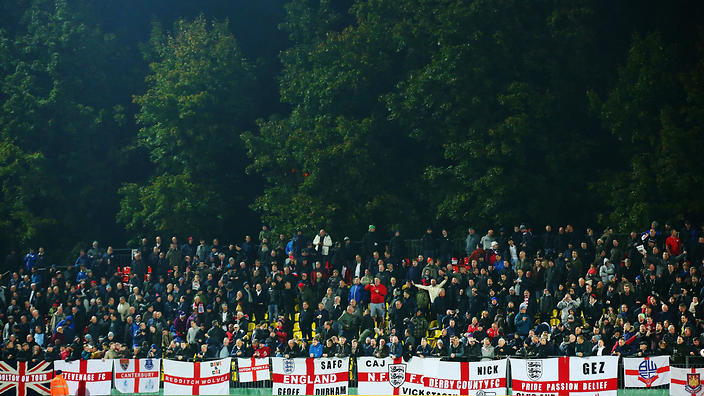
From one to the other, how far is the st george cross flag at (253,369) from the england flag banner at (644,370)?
32.1ft

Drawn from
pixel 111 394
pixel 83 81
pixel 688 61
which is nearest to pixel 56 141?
pixel 83 81

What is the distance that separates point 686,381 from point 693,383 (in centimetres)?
17

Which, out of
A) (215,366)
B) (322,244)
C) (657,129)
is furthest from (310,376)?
(657,129)

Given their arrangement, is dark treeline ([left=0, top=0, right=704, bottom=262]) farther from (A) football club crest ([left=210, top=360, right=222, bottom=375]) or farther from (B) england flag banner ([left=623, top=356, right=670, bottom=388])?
(A) football club crest ([left=210, top=360, right=222, bottom=375])

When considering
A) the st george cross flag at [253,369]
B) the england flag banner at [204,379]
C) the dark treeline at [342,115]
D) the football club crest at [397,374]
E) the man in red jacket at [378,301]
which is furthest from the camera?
the dark treeline at [342,115]

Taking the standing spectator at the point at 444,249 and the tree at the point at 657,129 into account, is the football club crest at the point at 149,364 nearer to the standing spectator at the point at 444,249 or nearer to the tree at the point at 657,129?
the standing spectator at the point at 444,249

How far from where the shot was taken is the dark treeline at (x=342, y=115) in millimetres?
46312

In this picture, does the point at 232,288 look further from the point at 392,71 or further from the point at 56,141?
the point at 56,141

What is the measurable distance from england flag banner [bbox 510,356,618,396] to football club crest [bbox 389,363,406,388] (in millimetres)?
2985

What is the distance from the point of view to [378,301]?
36688 mm

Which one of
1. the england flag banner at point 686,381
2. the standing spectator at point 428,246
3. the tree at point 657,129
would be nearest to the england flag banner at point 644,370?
the england flag banner at point 686,381

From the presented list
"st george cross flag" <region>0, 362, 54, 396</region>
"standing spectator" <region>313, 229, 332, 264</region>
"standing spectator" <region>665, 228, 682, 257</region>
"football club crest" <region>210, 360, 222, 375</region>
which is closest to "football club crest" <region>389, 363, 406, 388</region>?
"football club crest" <region>210, 360, 222, 375</region>

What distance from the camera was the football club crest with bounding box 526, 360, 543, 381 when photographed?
95.4 feet

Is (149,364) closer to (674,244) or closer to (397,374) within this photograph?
(397,374)
